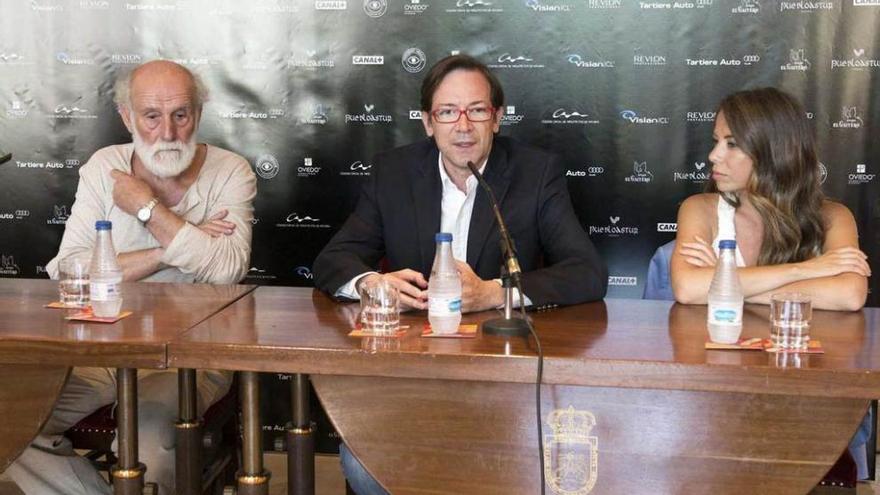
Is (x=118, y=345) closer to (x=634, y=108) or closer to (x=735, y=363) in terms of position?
(x=735, y=363)

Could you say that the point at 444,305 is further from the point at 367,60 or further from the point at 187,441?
the point at 367,60

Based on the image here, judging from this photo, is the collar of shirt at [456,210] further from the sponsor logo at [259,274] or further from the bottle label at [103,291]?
the sponsor logo at [259,274]

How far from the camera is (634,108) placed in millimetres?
4332

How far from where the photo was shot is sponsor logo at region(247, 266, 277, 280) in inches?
180

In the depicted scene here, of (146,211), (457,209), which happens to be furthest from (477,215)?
(146,211)

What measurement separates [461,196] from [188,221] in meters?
0.94

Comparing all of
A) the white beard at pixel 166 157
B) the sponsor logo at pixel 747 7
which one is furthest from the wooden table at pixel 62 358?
the sponsor logo at pixel 747 7

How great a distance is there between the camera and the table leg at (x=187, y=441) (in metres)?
2.42

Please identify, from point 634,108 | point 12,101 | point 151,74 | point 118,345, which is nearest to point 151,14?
point 12,101

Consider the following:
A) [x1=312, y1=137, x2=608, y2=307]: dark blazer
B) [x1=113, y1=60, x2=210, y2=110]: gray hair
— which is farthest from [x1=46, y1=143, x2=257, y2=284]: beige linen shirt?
[x1=312, y1=137, x2=608, y2=307]: dark blazer

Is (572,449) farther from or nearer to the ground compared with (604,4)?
nearer to the ground

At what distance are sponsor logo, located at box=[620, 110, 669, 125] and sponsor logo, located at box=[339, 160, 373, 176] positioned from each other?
3.68 feet

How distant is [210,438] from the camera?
267 cm

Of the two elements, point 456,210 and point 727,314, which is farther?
point 456,210
